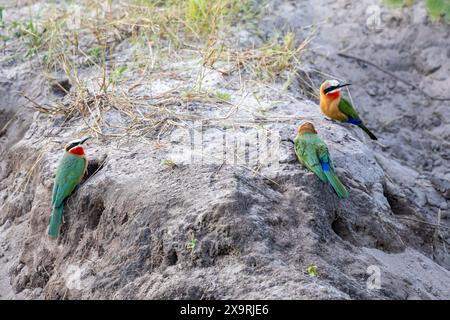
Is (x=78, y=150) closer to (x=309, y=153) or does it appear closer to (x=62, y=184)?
(x=62, y=184)

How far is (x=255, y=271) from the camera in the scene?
3285 millimetres

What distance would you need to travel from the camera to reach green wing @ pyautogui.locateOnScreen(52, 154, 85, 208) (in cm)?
385

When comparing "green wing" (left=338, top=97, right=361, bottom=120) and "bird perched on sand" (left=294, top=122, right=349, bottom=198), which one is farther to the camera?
"green wing" (left=338, top=97, right=361, bottom=120)

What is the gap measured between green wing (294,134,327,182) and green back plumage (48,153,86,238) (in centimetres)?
110

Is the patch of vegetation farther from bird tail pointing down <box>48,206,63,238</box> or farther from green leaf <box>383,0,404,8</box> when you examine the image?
bird tail pointing down <box>48,206,63,238</box>

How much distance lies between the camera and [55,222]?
387 centimetres

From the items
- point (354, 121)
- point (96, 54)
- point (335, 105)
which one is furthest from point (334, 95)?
point (96, 54)

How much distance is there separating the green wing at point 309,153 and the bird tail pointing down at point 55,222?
1238 millimetres

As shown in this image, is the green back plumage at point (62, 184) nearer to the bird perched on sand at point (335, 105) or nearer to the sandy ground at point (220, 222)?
the sandy ground at point (220, 222)

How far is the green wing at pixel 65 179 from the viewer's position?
3.85 m

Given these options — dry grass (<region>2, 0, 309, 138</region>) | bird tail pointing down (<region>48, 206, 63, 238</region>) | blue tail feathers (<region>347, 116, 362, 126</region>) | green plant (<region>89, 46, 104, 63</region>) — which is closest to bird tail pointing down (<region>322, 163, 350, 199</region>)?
dry grass (<region>2, 0, 309, 138</region>)

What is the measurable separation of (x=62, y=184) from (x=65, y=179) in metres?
0.03

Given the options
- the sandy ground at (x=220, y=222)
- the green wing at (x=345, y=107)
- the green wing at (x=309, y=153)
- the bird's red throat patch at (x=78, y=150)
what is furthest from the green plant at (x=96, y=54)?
the green wing at (x=309, y=153)
